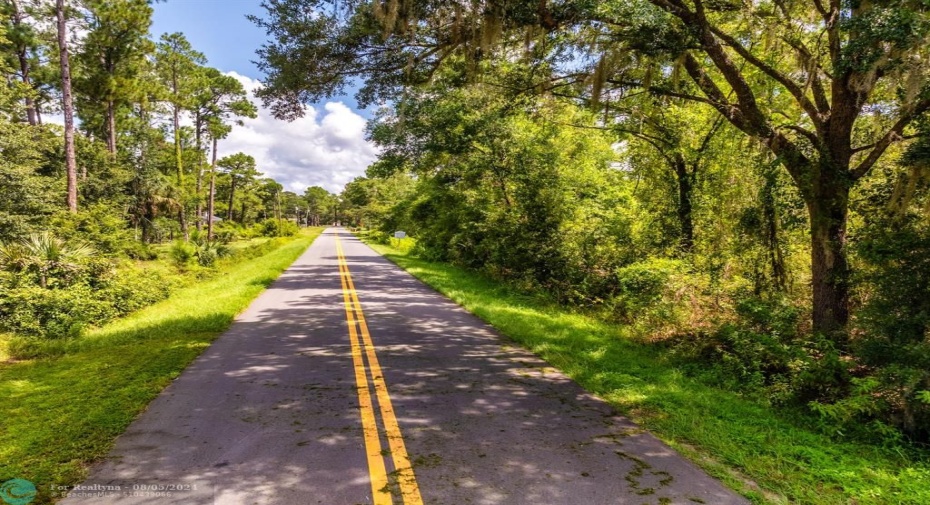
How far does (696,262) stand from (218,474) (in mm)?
9257

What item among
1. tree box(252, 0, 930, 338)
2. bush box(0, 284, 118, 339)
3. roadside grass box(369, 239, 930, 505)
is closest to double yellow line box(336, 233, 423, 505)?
roadside grass box(369, 239, 930, 505)

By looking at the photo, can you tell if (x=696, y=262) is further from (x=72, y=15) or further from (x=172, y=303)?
(x=72, y=15)

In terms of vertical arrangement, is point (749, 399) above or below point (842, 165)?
below

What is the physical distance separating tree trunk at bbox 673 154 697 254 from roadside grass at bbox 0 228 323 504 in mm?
10047

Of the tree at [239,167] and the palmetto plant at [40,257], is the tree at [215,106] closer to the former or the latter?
the tree at [239,167]

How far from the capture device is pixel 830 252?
6520mm

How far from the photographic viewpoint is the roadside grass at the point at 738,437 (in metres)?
3.58

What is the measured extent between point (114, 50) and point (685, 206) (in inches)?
1131

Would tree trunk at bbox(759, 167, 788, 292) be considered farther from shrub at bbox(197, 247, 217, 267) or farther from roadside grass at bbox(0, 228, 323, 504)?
shrub at bbox(197, 247, 217, 267)

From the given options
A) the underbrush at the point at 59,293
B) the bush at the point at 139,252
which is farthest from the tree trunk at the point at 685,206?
the bush at the point at 139,252

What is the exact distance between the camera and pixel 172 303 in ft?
38.0

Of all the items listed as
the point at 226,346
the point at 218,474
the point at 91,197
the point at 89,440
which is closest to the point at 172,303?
the point at 226,346

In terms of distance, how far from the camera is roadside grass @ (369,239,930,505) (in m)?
3.58

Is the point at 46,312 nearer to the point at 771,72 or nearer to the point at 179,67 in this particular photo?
the point at 771,72
